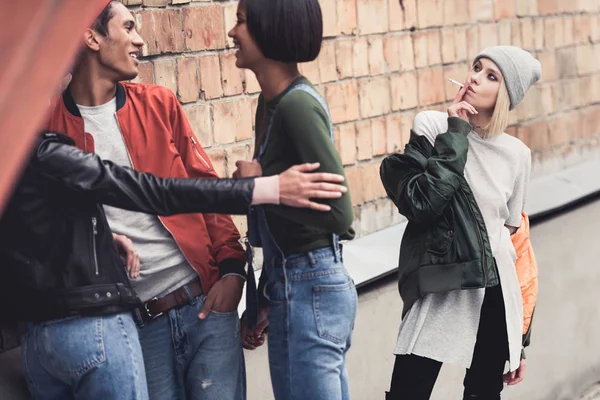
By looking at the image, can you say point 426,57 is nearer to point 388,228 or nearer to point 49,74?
point 388,228

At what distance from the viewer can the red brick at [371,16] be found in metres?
3.92

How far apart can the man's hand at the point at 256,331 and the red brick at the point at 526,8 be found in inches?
133

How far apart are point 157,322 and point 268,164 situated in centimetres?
45

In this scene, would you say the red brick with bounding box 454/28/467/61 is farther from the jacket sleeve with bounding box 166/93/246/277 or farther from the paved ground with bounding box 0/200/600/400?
the jacket sleeve with bounding box 166/93/246/277

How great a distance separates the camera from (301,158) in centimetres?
176

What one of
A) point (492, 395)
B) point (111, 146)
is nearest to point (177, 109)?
point (111, 146)

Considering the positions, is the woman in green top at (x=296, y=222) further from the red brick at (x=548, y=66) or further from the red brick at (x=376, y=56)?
the red brick at (x=548, y=66)

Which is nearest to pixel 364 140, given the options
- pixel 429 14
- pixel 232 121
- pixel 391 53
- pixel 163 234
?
pixel 391 53

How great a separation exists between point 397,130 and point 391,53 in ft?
1.23

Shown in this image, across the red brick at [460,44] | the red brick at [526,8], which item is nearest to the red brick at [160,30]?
the red brick at [460,44]

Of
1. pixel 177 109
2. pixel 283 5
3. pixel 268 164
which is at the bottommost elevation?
pixel 268 164

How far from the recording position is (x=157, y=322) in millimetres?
1948

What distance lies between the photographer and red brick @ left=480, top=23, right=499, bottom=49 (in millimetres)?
4699

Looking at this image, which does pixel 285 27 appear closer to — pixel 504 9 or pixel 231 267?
pixel 231 267
